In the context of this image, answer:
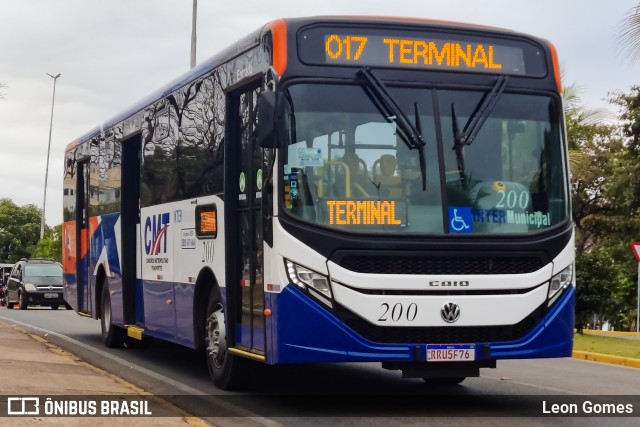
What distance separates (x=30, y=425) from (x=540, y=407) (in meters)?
4.77

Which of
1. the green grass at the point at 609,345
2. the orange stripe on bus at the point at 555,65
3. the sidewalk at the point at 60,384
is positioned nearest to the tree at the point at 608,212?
the green grass at the point at 609,345

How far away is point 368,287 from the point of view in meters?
10.1

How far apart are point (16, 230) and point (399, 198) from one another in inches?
5113

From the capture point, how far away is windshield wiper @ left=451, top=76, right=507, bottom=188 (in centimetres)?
1054

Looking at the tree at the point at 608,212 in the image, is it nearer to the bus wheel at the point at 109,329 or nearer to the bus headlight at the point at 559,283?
the bus wheel at the point at 109,329

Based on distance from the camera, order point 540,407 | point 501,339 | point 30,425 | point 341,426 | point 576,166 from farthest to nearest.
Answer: point 576,166 < point 540,407 < point 501,339 < point 341,426 < point 30,425

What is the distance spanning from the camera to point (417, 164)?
10.4 meters

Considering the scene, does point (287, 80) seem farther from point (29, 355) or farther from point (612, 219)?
point (612, 219)

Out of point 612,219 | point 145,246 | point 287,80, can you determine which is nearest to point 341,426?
point 287,80

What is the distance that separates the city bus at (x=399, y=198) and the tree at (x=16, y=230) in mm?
125227

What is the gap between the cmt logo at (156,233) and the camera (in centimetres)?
1461

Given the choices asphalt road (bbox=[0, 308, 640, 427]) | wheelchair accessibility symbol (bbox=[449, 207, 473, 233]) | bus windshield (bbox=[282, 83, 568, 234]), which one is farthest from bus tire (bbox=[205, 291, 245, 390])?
wheelchair accessibility symbol (bbox=[449, 207, 473, 233])

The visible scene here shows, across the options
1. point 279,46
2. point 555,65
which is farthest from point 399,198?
point 555,65

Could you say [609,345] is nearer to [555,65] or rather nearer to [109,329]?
[109,329]
